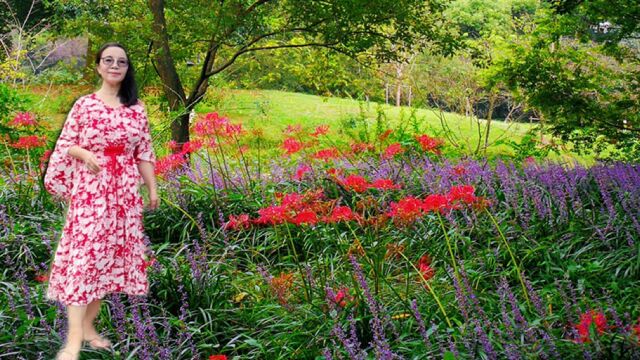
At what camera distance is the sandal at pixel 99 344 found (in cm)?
316

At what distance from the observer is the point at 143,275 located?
10.9 feet

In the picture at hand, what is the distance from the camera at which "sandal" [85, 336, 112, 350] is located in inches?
124

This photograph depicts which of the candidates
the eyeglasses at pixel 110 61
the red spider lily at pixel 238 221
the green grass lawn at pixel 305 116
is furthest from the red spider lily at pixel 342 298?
the green grass lawn at pixel 305 116

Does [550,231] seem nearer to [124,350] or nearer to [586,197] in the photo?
[586,197]

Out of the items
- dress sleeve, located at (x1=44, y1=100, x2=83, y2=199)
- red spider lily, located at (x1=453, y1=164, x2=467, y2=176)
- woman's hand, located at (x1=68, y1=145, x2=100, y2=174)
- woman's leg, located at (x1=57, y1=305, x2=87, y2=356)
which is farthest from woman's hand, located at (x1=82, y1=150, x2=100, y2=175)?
red spider lily, located at (x1=453, y1=164, x2=467, y2=176)

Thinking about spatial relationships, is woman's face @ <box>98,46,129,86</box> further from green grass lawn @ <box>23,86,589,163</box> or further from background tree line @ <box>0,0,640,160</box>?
green grass lawn @ <box>23,86,589,163</box>

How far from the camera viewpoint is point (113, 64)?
10.2ft

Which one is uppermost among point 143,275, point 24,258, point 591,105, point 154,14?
point 154,14

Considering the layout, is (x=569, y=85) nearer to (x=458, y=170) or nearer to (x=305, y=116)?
(x=458, y=170)

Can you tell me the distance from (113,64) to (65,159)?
489 millimetres

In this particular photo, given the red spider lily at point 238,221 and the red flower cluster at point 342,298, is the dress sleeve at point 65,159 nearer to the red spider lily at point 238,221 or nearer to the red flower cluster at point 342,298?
the red spider lily at point 238,221

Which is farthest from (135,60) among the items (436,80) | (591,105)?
(436,80)

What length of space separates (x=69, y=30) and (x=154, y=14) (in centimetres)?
135

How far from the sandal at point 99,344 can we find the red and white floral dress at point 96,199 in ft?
0.67
